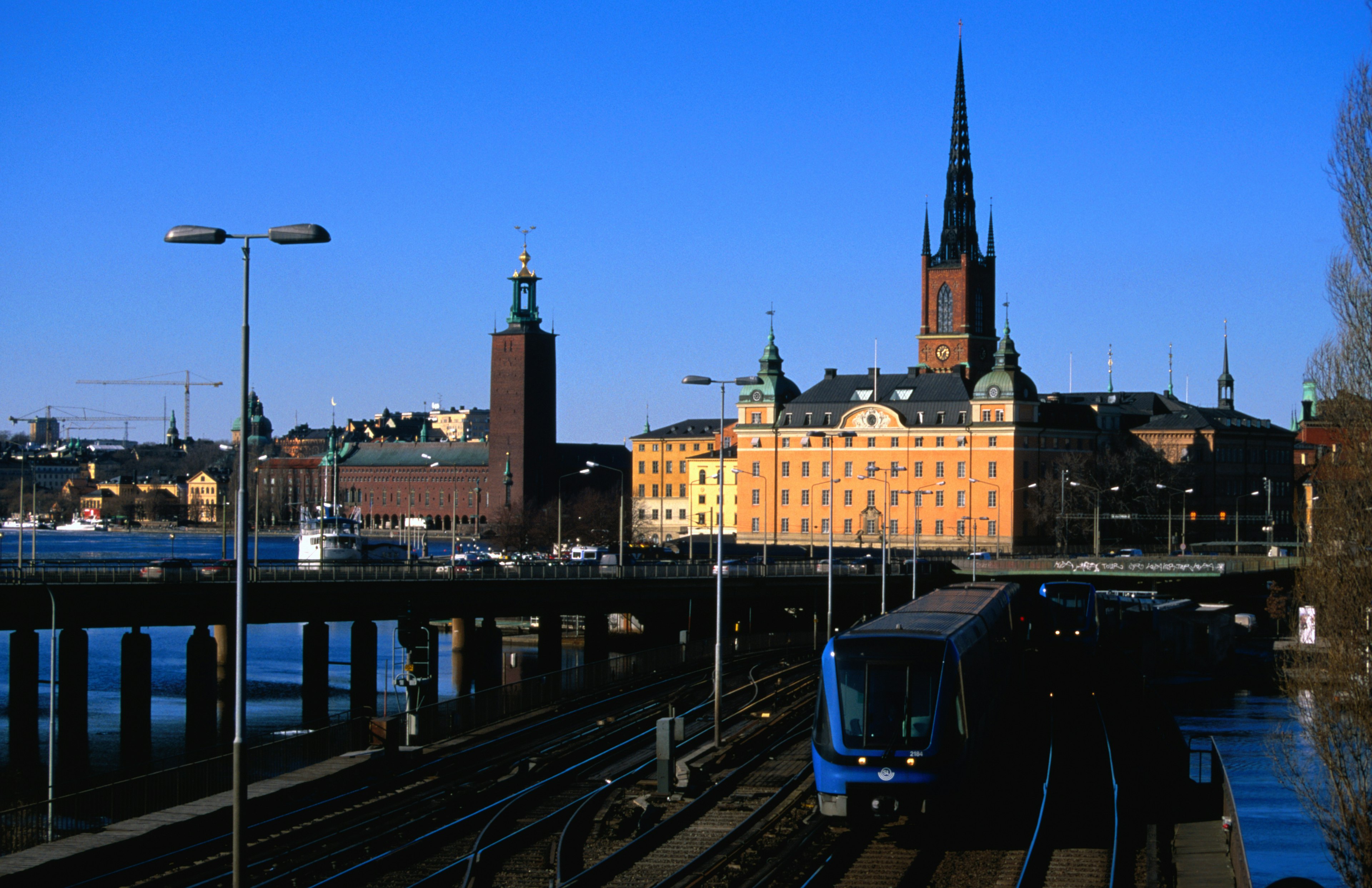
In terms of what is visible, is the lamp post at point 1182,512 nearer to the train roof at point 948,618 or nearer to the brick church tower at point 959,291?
the brick church tower at point 959,291

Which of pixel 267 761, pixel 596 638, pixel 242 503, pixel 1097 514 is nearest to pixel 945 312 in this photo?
pixel 1097 514

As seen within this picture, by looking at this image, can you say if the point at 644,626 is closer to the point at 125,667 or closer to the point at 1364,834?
the point at 125,667

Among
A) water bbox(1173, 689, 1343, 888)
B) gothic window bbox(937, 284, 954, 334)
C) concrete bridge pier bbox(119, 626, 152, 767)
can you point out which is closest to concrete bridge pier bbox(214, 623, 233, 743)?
concrete bridge pier bbox(119, 626, 152, 767)

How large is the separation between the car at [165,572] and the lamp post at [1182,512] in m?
78.4

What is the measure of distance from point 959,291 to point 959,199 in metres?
11.0

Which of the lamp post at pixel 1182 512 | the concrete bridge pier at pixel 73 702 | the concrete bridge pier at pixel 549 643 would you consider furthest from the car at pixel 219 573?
the lamp post at pixel 1182 512

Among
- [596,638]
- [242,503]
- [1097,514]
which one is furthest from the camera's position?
[1097,514]

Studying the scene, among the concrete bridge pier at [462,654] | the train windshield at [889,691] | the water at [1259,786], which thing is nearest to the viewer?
the train windshield at [889,691]

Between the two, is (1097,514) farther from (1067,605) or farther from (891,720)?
(891,720)

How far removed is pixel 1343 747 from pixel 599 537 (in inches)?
5030

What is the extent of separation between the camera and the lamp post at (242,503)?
19.4 meters

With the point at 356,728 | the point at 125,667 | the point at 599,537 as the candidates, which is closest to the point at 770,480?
the point at 599,537

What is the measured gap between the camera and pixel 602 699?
4872 centimetres

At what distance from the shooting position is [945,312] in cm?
16775
